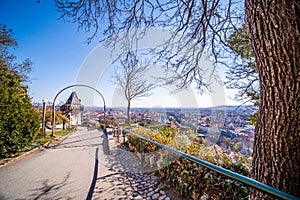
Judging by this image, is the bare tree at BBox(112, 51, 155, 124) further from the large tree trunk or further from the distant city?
the large tree trunk

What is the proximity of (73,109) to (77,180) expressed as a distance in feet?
44.6

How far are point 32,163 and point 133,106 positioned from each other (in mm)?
8357

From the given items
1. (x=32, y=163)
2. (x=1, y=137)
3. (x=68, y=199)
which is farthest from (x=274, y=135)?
(x=1, y=137)

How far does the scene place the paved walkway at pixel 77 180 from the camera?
2.62m

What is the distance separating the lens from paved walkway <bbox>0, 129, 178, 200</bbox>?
8.59 ft

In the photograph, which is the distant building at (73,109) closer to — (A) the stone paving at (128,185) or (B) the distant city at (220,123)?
(B) the distant city at (220,123)

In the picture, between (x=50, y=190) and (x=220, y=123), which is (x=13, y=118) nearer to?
(x=50, y=190)

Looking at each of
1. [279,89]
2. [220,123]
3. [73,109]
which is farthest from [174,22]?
[73,109]

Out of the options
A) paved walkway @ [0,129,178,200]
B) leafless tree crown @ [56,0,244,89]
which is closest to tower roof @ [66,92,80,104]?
paved walkway @ [0,129,178,200]

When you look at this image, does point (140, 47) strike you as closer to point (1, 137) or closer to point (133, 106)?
point (1, 137)

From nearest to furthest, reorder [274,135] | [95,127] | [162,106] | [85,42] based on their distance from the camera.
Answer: [274,135]
[85,42]
[162,106]
[95,127]

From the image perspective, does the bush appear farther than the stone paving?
No

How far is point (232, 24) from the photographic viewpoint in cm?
303

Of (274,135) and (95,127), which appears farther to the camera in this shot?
(95,127)
